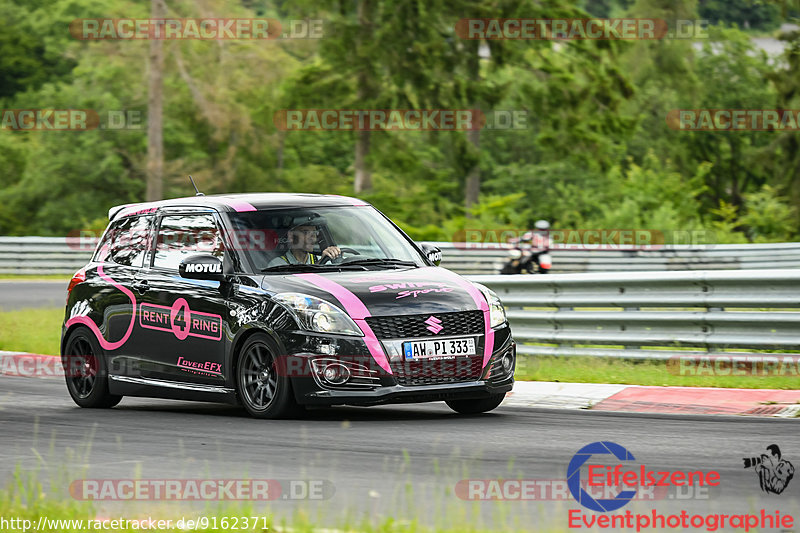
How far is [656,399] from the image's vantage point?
11086 mm

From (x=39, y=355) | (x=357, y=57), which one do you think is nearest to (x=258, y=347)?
(x=39, y=355)

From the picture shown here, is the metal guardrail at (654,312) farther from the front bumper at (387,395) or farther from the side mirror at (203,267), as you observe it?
the side mirror at (203,267)

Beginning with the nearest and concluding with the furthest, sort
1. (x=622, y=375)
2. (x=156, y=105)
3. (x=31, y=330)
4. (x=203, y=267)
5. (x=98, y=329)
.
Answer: (x=203, y=267) → (x=98, y=329) → (x=622, y=375) → (x=31, y=330) → (x=156, y=105)

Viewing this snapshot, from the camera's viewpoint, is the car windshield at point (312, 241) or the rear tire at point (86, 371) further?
the rear tire at point (86, 371)

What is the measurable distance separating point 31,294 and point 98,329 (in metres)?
14.9

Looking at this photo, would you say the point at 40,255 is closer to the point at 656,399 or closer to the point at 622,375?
the point at 622,375

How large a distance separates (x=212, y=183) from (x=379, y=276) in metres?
40.6

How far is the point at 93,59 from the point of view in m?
51.2

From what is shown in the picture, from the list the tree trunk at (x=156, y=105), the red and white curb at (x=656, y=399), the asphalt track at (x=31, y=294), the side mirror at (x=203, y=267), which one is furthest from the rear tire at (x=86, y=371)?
the tree trunk at (x=156, y=105)

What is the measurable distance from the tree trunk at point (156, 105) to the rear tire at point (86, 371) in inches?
892

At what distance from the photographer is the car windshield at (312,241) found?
10578 mm

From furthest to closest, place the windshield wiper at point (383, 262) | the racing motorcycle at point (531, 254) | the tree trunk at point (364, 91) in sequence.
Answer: the tree trunk at point (364, 91) → the racing motorcycle at point (531, 254) → the windshield wiper at point (383, 262)

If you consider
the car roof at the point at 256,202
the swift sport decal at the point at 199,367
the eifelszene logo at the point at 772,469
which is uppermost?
the car roof at the point at 256,202

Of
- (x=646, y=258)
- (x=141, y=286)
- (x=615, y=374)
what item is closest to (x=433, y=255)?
(x=141, y=286)
